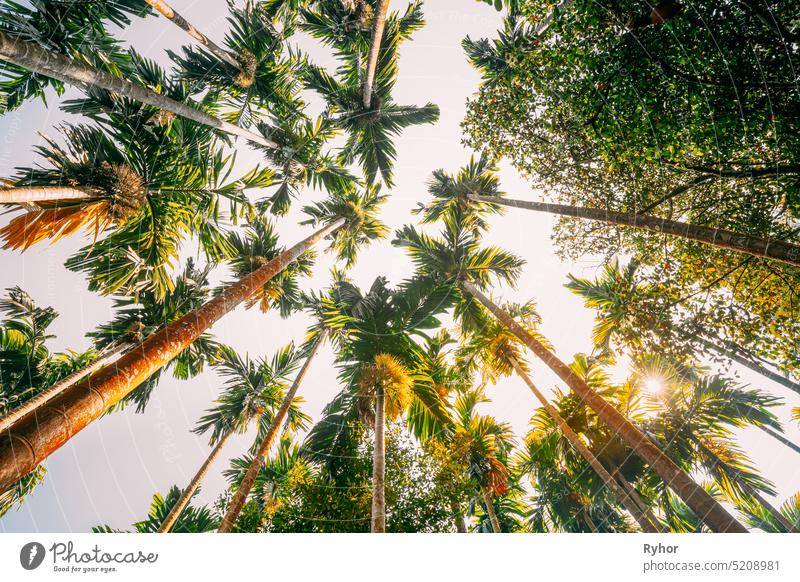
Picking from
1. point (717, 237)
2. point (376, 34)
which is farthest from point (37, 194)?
point (717, 237)

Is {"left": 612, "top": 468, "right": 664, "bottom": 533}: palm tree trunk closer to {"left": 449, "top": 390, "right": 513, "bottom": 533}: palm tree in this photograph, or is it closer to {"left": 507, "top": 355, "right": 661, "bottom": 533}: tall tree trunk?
{"left": 507, "top": 355, "right": 661, "bottom": 533}: tall tree trunk

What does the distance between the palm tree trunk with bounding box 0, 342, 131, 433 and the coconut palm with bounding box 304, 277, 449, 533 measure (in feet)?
16.1

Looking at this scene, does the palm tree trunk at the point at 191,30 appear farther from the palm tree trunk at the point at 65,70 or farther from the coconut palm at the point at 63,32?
the palm tree trunk at the point at 65,70

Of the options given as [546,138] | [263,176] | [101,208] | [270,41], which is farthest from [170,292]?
[546,138]

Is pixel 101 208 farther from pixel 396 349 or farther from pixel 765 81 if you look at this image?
pixel 765 81

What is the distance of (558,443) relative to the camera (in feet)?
28.8

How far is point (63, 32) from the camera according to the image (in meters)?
4.25

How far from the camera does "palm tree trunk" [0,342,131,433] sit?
179 inches

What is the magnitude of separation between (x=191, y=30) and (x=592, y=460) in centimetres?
1272

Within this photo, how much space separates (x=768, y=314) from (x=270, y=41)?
11.3m

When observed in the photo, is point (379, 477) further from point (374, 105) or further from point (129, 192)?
point (374, 105)
